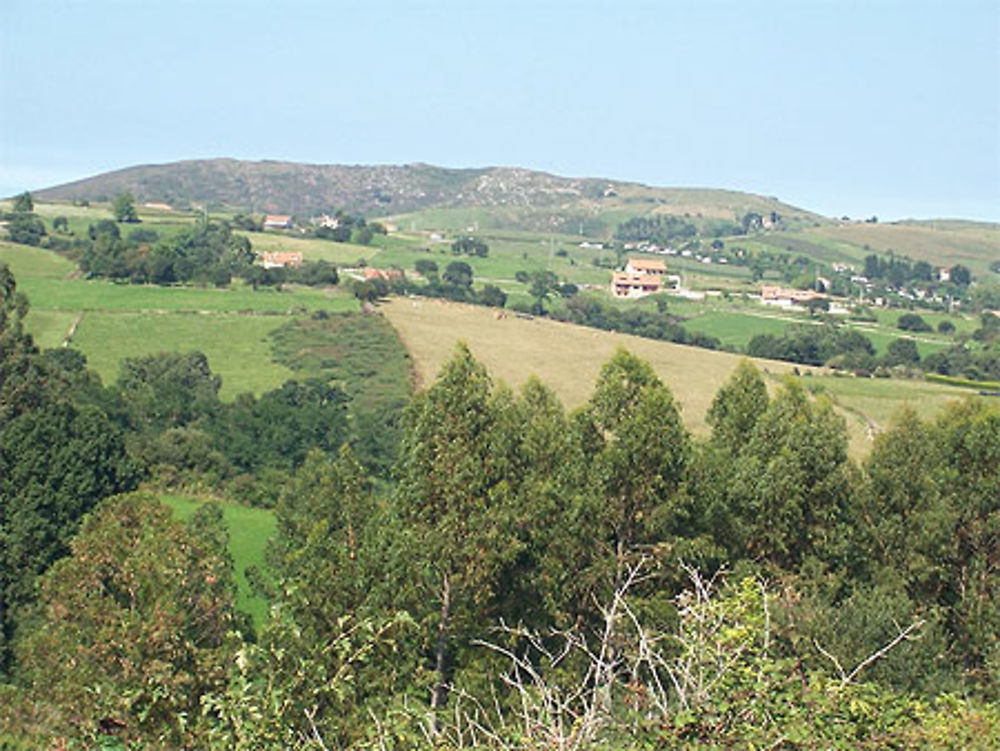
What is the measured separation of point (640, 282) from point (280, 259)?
31090 mm

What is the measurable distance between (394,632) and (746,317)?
2801 inches

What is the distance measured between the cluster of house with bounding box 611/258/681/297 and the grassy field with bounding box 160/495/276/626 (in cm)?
6309

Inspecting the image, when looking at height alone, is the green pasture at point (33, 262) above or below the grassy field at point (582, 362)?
above

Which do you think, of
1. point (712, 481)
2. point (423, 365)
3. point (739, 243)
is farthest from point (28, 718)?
point (739, 243)

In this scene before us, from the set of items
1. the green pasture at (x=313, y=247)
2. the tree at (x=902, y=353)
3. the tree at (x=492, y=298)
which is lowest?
the tree at (x=902, y=353)

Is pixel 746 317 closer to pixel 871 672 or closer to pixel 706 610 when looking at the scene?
pixel 871 672

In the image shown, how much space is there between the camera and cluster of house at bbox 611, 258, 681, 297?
96.2 meters

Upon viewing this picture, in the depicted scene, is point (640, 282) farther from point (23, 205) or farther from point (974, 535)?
point (974, 535)

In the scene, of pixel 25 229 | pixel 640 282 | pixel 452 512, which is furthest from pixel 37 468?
pixel 640 282

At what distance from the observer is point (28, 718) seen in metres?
16.5

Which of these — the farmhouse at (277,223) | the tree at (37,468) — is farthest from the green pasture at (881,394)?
the farmhouse at (277,223)

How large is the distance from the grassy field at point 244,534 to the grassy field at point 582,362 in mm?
15023

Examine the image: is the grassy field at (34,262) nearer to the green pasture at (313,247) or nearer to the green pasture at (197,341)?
the green pasture at (197,341)

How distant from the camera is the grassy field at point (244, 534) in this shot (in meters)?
26.3
